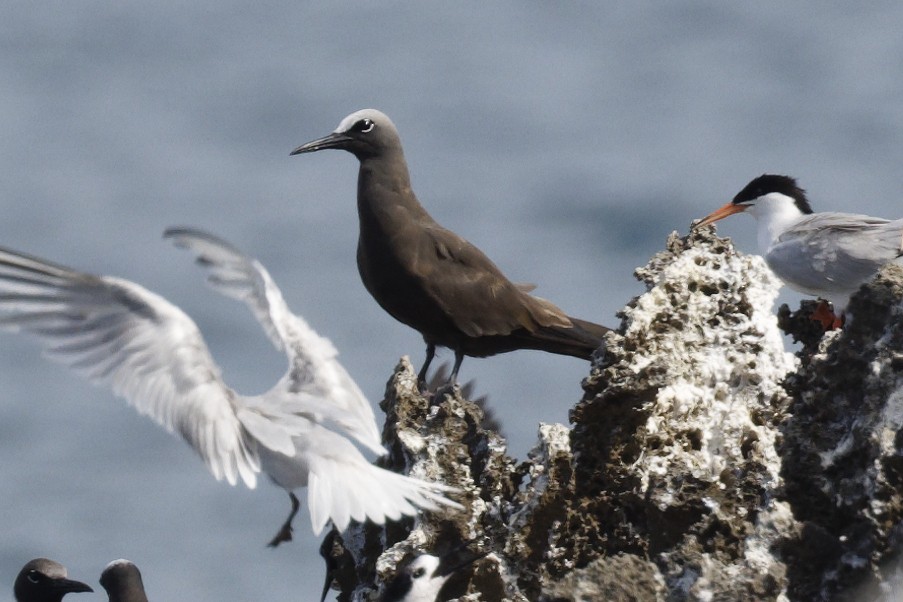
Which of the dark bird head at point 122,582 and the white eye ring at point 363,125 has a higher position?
the white eye ring at point 363,125

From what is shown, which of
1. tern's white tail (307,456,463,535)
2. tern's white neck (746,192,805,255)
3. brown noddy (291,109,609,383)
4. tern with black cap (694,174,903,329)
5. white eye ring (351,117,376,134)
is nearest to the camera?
tern's white tail (307,456,463,535)

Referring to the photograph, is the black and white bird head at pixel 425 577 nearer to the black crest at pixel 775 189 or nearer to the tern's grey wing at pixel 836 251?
the tern's grey wing at pixel 836 251

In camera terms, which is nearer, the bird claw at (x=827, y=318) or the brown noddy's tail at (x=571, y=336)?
the bird claw at (x=827, y=318)

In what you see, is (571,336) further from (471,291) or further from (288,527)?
(288,527)

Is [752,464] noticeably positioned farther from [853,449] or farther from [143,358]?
[143,358]

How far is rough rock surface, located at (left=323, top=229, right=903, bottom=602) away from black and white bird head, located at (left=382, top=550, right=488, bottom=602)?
0.09m

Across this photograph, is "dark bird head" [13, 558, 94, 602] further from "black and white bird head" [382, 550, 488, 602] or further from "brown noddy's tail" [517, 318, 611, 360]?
"black and white bird head" [382, 550, 488, 602]

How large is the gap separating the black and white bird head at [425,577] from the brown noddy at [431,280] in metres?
3.39

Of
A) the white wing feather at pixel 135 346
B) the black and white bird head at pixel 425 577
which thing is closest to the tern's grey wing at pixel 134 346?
the white wing feather at pixel 135 346

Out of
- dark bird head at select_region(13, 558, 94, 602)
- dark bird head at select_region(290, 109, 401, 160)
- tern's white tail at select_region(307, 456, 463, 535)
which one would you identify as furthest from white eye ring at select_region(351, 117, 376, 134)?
tern's white tail at select_region(307, 456, 463, 535)

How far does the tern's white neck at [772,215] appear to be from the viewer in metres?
11.8

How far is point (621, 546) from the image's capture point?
6941mm

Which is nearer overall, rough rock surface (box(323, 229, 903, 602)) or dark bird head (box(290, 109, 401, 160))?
rough rock surface (box(323, 229, 903, 602))

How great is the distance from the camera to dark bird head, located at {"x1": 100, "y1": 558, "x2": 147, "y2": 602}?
10.4m
